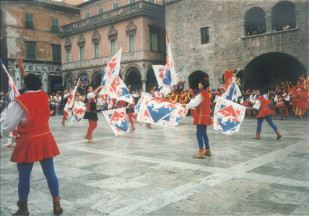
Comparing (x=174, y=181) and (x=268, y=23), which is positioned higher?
(x=268, y=23)

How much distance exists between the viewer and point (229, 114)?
28.0ft

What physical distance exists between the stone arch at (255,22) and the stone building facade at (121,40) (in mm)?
9917

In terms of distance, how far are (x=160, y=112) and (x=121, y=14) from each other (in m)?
23.7

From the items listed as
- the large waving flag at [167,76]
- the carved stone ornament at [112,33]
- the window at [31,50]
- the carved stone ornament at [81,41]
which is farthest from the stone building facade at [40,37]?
the large waving flag at [167,76]

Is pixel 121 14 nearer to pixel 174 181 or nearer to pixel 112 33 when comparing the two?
pixel 112 33

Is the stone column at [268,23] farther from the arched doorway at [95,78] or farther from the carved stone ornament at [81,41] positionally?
the carved stone ornament at [81,41]

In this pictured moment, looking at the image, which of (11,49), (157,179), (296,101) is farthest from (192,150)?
(11,49)

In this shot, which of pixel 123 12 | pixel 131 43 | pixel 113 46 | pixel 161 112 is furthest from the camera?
pixel 113 46

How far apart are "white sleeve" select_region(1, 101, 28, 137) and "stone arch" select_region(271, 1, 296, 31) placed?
20139 millimetres

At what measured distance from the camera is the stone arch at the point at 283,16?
20.0 meters

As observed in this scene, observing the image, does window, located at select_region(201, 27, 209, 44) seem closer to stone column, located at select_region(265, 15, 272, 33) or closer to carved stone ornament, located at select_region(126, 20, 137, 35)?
stone column, located at select_region(265, 15, 272, 33)

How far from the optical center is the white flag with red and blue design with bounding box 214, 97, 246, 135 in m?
8.45

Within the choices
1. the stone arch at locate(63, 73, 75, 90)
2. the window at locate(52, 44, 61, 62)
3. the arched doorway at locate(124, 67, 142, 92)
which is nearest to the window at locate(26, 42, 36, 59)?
the window at locate(52, 44, 61, 62)

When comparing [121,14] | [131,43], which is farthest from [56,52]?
[131,43]
